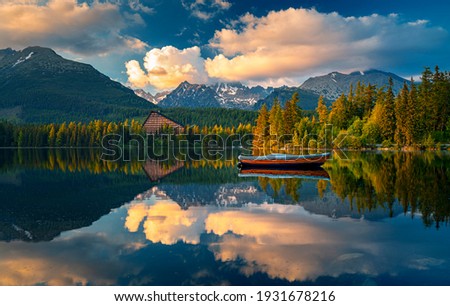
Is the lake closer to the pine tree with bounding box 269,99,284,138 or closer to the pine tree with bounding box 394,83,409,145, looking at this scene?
the pine tree with bounding box 394,83,409,145

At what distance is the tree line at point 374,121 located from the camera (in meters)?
106

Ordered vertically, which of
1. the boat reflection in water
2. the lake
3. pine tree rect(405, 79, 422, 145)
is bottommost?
the lake

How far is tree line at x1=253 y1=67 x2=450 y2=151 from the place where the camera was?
106 metres

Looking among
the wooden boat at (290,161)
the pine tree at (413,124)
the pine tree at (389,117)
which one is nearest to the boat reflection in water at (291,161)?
the wooden boat at (290,161)

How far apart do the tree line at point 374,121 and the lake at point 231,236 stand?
82.0 meters

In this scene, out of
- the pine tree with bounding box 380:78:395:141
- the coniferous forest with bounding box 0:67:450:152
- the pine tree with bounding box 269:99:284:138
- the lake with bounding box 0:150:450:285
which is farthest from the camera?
the pine tree with bounding box 269:99:284:138

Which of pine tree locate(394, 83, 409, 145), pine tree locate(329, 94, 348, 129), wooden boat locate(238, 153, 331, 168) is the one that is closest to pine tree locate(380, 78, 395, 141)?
pine tree locate(394, 83, 409, 145)

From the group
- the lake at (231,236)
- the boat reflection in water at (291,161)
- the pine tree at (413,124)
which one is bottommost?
the lake at (231,236)

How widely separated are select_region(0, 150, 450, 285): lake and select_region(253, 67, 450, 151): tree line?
269ft

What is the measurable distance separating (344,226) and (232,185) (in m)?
19.2

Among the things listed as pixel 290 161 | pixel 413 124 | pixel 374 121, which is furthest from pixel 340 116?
pixel 290 161

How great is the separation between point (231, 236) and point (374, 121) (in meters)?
111

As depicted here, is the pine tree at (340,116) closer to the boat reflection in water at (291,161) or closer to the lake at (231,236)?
the boat reflection in water at (291,161)

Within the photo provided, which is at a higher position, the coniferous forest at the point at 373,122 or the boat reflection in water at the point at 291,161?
the coniferous forest at the point at 373,122
